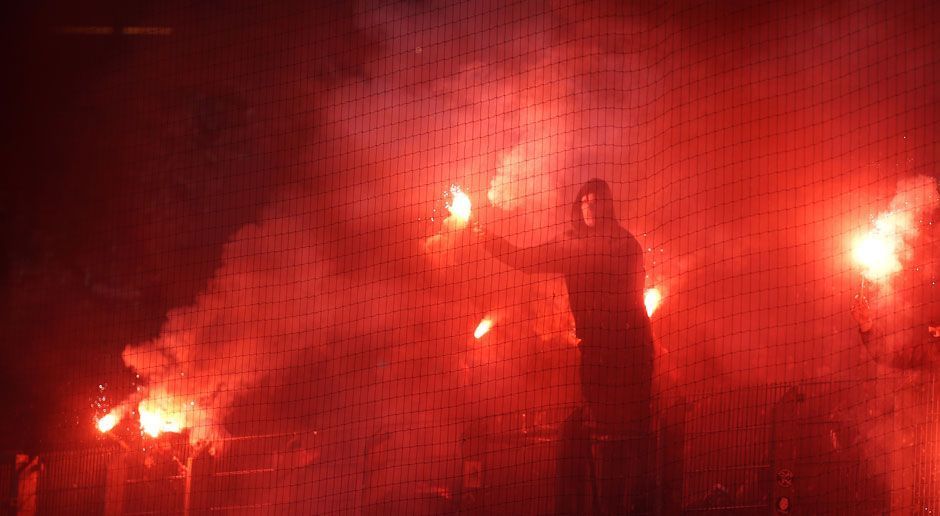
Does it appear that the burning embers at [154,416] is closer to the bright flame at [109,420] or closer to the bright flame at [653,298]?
the bright flame at [109,420]

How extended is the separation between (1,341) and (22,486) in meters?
1.33

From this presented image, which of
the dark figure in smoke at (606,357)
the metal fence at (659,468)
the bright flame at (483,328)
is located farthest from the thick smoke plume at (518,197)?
the dark figure in smoke at (606,357)

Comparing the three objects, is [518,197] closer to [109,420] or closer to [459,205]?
[459,205]

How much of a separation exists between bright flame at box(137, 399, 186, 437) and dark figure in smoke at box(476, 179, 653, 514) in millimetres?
3967

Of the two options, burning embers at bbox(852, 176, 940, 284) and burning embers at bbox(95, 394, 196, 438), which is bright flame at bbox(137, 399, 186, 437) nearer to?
burning embers at bbox(95, 394, 196, 438)

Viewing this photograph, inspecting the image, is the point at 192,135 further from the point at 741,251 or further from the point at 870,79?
the point at 870,79

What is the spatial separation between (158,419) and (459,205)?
341cm

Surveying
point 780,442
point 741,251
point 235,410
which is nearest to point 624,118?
point 741,251

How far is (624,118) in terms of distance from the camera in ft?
26.8

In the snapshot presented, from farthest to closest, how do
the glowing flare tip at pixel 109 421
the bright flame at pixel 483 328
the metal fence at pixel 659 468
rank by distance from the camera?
1. the glowing flare tip at pixel 109 421
2. the bright flame at pixel 483 328
3. the metal fence at pixel 659 468

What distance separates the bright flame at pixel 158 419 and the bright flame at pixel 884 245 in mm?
5669

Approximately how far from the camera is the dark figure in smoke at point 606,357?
6.37m

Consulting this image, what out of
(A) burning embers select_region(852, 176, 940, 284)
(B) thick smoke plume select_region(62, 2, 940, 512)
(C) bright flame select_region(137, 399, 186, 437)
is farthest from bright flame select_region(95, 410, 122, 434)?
(A) burning embers select_region(852, 176, 940, 284)

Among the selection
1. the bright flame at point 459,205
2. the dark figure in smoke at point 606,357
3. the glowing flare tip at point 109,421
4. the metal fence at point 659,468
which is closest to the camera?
the dark figure in smoke at point 606,357
